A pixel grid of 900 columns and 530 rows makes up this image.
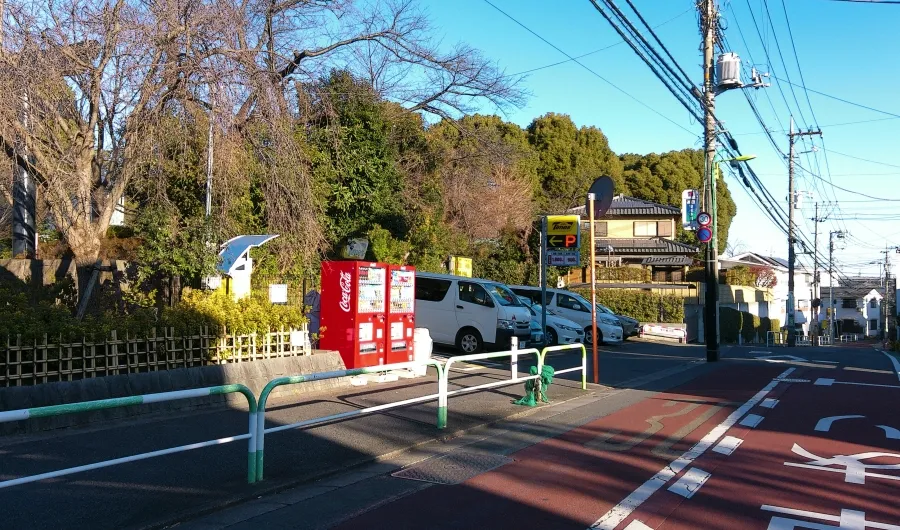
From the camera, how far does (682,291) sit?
39.3 metres

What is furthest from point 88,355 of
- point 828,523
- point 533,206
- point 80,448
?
point 533,206

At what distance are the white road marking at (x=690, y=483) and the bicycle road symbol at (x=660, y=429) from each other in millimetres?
726

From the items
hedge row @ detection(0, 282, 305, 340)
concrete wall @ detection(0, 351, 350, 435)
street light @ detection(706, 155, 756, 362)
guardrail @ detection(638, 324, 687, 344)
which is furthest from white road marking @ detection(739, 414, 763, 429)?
guardrail @ detection(638, 324, 687, 344)

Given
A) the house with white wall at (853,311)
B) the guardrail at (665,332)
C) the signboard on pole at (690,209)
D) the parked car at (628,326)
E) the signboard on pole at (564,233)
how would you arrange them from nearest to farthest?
the signboard on pole at (564,233), the signboard on pole at (690,209), the parked car at (628,326), the guardrail at (665,332), the house with white wall at (853,311)

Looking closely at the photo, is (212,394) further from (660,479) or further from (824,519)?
(824,519)

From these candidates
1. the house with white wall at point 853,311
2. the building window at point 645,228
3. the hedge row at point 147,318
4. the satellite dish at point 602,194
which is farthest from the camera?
the house with white wall at point 853,311

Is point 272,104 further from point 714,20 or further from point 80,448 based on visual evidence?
point 714,20

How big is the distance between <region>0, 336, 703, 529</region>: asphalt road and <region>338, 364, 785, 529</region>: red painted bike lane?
129 cm

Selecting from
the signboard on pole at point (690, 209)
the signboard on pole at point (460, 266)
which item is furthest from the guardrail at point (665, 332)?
the signboard on pole at point (460, 266)

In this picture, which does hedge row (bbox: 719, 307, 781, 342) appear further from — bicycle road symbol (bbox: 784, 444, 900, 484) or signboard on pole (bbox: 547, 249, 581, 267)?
bicycle road symbol (bbox: 784, 444, 900, 484)

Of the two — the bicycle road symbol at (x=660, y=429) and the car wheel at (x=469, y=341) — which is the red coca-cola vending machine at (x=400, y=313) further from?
the bicycle road symbol at (x=660, y=429)

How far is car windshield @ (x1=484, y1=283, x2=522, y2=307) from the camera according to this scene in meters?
19.5

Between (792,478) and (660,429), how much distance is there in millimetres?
2689

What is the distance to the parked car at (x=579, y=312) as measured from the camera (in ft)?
83.7
